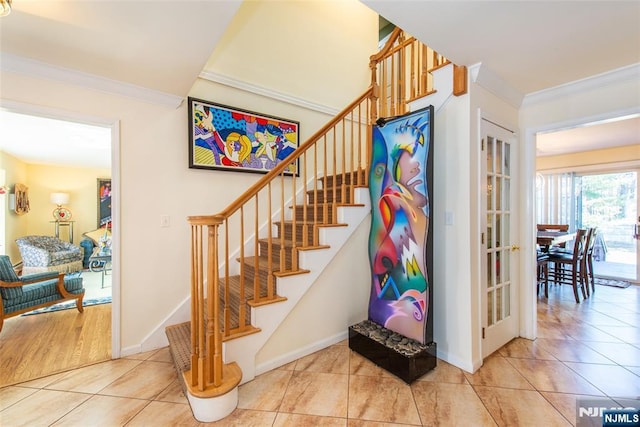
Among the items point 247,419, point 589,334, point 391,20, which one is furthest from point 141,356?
point 589,334

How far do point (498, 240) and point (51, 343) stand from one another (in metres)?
4.36

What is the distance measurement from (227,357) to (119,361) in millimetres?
1121

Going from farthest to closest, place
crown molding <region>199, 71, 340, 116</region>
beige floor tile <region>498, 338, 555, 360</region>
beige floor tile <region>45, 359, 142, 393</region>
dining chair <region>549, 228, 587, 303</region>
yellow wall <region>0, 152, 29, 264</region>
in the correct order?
yellow wall <region>0, 152, 29, 264</region>, dining chair <region>549, 228, 587, 303</region>, crown molding <region>199, 71, 340, 116</region>, beige floor tile <region>498, 338, 555, 360</region>, beige floor tile <region>45, 359, 142, 393</region>

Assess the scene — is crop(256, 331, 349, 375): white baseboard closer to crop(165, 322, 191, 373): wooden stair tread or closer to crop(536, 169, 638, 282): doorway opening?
crop(165, 322, 191, 373): wooden stair tread

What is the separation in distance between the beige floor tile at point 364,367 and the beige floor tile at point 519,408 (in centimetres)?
65

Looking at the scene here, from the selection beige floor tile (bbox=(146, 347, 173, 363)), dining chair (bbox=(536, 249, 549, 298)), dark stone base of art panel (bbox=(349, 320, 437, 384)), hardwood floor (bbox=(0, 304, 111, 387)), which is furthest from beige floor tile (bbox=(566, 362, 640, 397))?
hardwood floor (bbox=(0, 304, 111, 387))

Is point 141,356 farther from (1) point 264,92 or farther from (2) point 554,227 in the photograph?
(2) point 554,227

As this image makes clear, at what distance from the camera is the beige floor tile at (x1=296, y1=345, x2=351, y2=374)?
2.13 meters

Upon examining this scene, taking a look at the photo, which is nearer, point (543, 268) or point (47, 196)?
point (543, 268)

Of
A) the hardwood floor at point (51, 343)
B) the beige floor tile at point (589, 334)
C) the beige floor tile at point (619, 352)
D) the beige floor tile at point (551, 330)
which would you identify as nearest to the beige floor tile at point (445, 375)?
the beige floor tile at point (551, 330)

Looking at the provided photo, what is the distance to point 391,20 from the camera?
5.08ft

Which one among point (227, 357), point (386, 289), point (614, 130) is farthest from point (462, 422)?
point (614, 130)

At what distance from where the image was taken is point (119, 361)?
87.7 inches

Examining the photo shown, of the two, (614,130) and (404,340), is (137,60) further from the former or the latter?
(614,130)
